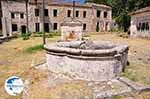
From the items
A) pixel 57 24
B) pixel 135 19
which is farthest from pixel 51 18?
pixel 135 19

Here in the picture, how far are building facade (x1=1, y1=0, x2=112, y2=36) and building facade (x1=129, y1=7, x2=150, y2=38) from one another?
30.2 feet

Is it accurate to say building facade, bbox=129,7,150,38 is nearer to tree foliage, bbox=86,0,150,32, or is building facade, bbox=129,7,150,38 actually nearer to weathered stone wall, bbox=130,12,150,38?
weathered stone wall, bbox=130,12,150,38

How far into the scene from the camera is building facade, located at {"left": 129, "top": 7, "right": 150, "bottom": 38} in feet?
67.3

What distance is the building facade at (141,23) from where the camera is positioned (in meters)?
20.5

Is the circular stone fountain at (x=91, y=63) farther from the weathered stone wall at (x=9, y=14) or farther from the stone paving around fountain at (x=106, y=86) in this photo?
the weathered stone wall at (x=9, y=14)

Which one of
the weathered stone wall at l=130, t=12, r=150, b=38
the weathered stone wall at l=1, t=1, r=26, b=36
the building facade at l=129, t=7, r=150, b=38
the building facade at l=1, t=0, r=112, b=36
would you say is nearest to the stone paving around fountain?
the building facade at l=129, t=7, r=150, b=38

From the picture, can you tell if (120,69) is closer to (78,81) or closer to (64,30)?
Answer: (78,81)

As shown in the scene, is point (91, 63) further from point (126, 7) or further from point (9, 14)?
point (126, 7)

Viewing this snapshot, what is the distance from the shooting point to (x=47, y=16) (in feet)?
106

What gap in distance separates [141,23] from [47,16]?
15.9 meters

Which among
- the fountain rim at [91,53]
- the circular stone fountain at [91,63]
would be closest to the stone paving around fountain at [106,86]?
the circular stone fountain at [91,63]

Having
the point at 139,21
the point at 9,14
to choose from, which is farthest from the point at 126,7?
the point at 9,14

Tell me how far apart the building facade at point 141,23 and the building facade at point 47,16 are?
920cm

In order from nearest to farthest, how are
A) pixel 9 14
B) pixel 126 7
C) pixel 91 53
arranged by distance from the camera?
pixel 91 53
pixel 9 14
pixel 126 7
